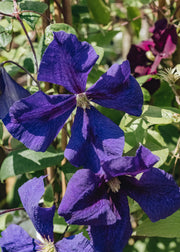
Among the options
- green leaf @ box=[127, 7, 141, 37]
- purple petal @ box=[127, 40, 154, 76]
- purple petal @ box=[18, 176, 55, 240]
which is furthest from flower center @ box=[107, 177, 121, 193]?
green leaf @ box=[127, 7, 141, 37]

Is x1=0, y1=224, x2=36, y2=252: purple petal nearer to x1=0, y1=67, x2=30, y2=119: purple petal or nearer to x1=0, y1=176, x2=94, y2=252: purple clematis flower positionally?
x1=0, y1=176, x2=94, y2=252: purple clematis flower

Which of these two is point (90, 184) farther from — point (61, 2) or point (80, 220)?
point (61, 2)

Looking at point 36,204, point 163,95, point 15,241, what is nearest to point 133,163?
point 36,204

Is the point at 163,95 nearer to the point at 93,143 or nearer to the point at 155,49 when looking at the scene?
the point at 155,49

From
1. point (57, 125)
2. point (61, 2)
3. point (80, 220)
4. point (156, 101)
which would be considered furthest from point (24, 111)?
point (156, 101)

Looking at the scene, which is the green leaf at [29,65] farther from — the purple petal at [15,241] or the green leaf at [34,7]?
the purple petal at [15,241]

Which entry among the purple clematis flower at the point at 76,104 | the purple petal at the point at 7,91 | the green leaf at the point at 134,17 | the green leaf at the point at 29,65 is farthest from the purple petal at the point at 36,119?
A: the green leaf at the point at 134,17
